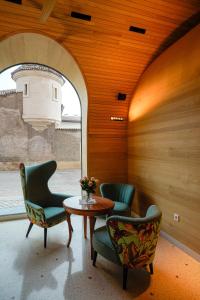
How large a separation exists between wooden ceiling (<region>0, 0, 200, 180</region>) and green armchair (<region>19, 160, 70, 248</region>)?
3.60ft

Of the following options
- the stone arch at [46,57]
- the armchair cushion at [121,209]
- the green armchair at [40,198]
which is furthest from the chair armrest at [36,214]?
the stone arch at [46,57]

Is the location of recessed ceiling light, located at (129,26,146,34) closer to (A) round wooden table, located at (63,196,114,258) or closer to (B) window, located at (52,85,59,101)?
(A) round wooden table, located at (63,196,114,258)

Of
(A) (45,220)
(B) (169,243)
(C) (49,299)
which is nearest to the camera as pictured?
(C) (49,299)

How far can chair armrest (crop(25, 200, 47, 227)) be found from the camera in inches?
119

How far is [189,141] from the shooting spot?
2916mm

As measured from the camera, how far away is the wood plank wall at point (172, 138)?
9.37 ft

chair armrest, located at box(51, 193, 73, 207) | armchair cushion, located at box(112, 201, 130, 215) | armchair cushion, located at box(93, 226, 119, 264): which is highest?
chair armrest, located at box(51, 193, 73, 207)

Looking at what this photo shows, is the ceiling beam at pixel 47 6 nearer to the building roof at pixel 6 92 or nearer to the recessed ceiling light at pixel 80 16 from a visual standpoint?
the recessed ceiling light at pixel 80 16

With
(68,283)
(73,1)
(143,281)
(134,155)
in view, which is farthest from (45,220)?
(73,1)

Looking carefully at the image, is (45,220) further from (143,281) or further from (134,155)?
(134,155)

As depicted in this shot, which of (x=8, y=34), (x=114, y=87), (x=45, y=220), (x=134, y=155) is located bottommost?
(x=45, y=220)

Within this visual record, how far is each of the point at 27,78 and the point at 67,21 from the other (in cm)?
1008

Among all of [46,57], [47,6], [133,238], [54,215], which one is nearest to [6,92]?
[46,57]

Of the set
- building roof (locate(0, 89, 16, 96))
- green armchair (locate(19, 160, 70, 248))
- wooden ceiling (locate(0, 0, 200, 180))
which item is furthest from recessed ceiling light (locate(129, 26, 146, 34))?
building roof (locate(0, 89, 16, 96))
